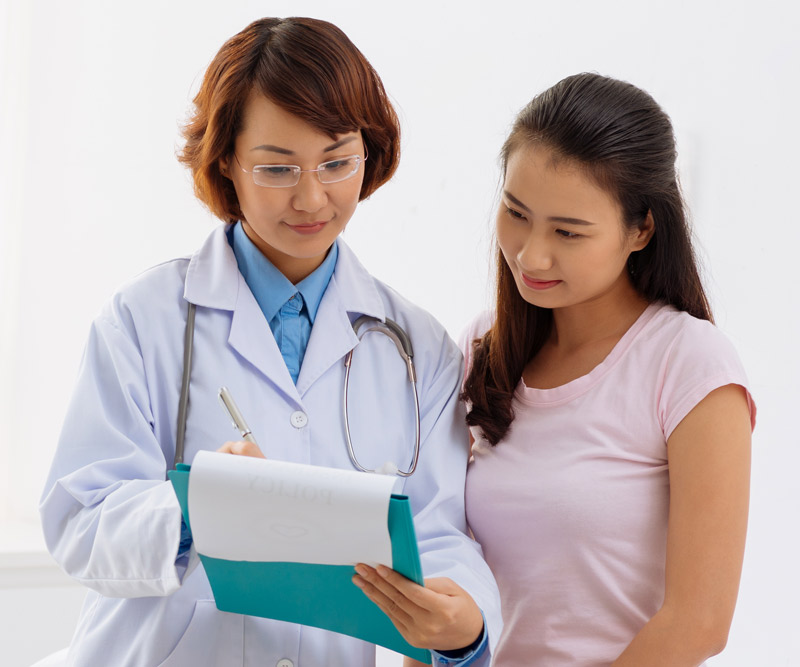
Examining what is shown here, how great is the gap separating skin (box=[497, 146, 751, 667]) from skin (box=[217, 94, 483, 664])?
0.86ft

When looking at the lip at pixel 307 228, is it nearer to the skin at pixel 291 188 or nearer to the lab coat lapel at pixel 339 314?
the skin at pixel 291 188

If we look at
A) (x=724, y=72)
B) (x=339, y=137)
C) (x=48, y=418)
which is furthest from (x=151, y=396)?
(x=724, y=72)

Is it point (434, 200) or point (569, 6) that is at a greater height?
point (569, 6)

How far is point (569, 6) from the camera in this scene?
269 centimetres

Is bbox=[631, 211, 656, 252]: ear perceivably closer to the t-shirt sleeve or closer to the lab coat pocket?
the t-shirt sleeve

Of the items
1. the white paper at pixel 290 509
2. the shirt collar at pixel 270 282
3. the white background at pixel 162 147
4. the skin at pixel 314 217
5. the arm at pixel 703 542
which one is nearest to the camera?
the white paper at pixel 290 509

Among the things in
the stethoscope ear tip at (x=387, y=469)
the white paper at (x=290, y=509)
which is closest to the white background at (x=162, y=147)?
the stethoscope ear tip at (x=387, y=469)

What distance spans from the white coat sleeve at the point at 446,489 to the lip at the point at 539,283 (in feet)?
0.67

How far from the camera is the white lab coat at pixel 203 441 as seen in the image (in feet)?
4.12

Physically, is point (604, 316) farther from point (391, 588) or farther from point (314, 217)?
point (391, 588)

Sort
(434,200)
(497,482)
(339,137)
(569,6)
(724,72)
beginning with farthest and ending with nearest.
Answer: (434,200), (569,6), (724,72), (497,482), (339,137)

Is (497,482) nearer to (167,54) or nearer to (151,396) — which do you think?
(151,396)

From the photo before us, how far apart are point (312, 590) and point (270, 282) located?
1.72ft

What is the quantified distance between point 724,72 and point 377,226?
1092 millimetres
